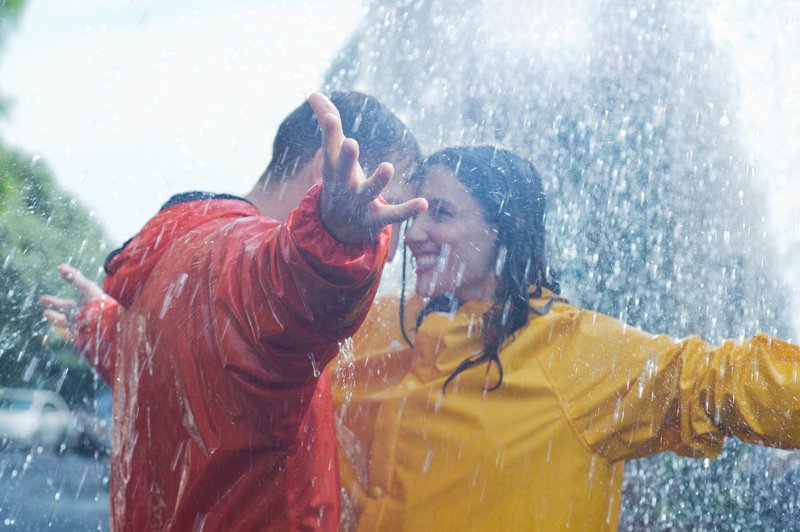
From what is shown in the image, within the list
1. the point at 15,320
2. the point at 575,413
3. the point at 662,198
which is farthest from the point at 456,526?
the point at 15,320

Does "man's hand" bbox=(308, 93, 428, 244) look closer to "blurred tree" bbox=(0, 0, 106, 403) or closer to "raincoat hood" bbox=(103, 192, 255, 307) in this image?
"raincoat hood" bbox=(103, 192, 255, 307)

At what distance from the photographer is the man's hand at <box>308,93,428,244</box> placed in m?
1.50

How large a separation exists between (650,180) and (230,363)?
5628mm

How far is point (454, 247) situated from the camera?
2777 mm

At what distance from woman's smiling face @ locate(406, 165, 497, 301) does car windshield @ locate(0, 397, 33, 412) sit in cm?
1583

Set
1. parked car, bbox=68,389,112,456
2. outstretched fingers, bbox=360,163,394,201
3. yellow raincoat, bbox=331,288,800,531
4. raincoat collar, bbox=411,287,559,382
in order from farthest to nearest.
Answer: parked car, bbox=68,389,112,456
raincoat collar, bbox=411,287,559,382
yellow raincoat, bbox=331,288,800,531
outstretched fingers, bbox=360,163,394,201

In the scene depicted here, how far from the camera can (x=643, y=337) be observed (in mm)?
2330

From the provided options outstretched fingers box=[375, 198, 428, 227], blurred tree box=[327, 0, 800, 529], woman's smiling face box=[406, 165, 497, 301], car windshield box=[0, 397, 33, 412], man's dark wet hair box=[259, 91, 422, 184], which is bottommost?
car windshield box=[0, 397, 33, 412]

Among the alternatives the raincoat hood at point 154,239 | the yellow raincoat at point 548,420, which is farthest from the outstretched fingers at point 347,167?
the yellow raincoat at point 548,420

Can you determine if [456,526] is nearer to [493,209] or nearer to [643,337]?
[643,337]

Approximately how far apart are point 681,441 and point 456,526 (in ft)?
2.24

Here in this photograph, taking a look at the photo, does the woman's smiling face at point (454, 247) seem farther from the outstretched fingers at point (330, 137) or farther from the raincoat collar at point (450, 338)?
the outstretched fingers at point (330, 137)

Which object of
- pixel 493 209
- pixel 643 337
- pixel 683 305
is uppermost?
pixel 683 305

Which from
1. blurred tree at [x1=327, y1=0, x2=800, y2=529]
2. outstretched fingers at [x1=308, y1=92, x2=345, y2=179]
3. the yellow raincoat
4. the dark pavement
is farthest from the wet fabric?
the dark pavement
